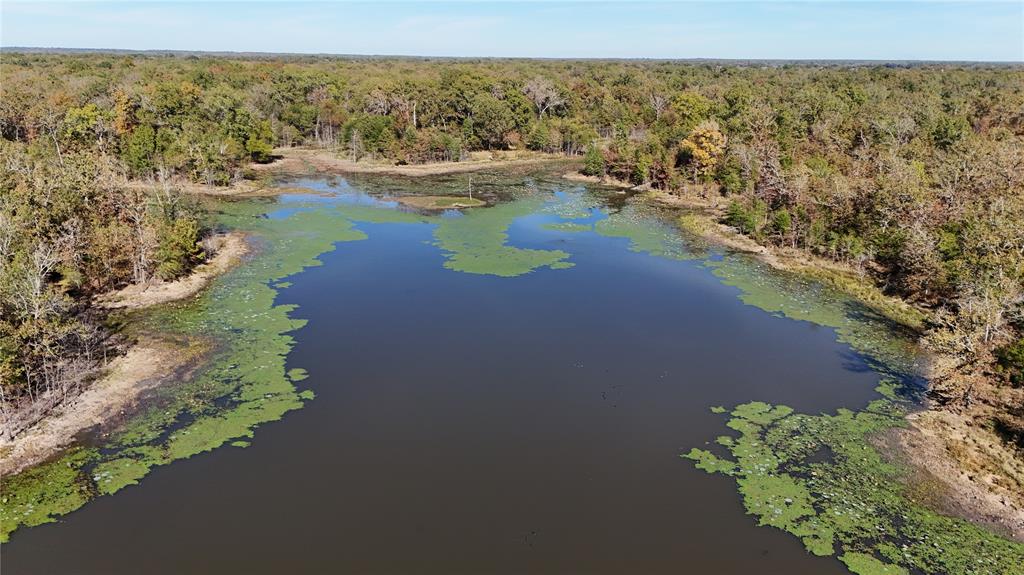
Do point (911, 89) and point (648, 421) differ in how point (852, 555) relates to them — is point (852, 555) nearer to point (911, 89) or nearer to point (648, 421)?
point (648, 421)

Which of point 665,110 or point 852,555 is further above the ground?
point 665,110

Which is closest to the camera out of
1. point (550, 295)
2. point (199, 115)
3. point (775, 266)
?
point (550, 295)

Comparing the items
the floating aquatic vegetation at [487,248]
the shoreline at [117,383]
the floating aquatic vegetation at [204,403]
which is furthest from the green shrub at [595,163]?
the shoreline at [117,383]

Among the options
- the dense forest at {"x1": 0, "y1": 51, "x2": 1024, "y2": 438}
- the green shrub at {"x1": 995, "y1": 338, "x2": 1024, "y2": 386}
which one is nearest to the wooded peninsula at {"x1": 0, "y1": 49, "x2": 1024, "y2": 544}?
the green shrub at {"x1": 995, "y1": 338, "x2": 1024, "y2": 386}

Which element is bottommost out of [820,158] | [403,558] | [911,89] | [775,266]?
[403,558]

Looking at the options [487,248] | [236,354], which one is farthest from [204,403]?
[487,248]

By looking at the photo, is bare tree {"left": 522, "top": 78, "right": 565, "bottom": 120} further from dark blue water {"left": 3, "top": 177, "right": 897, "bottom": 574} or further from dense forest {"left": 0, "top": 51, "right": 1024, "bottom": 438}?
dark blue water {"left": 3, "top": 177, "right": 897, "bottom": 574}

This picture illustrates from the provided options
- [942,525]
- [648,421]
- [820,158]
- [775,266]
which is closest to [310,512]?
[648,421]
